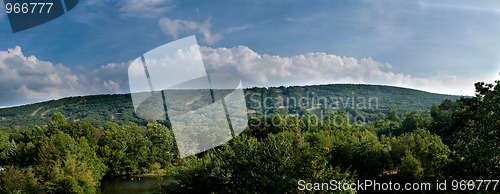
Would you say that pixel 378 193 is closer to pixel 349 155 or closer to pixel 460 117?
pixel 349 155

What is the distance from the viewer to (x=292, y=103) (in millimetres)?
170625

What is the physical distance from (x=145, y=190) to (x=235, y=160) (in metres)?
21.7

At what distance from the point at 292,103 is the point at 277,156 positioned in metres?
153

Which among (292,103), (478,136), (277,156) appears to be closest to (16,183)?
(277,156)

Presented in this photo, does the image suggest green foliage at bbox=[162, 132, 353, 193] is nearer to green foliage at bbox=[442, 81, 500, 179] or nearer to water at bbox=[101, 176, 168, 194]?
green foliage at bbox=[442, 81, 500, 179]

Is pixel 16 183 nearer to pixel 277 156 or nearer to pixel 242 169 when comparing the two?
pixel 242 169

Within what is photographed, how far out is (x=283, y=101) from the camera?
173625 mm

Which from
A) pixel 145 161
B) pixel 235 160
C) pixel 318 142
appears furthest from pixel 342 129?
pixel 235 160

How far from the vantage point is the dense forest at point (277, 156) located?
13312mm

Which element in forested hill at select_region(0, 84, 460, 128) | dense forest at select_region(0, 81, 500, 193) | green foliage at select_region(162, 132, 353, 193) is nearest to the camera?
dense forest at select_region(0, 81, 500, 193)

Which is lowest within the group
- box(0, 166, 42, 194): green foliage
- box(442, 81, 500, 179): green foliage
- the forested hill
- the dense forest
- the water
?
the water

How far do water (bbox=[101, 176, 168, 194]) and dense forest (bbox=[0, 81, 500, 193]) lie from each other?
1.70 meters

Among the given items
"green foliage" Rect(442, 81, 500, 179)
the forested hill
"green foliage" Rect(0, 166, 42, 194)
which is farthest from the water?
the forested hill

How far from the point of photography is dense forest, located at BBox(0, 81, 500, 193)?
13.3 m
